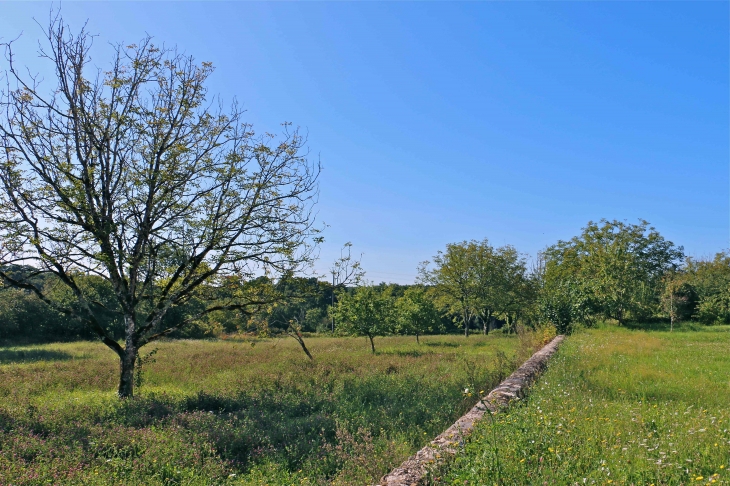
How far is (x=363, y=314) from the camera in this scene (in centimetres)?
2556

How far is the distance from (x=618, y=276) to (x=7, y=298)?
147 feet

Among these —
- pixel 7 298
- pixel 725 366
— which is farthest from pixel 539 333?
pixel 7 298

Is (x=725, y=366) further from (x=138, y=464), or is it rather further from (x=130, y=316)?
(x=130, y=316)

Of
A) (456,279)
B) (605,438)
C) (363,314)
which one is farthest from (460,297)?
(605,438)

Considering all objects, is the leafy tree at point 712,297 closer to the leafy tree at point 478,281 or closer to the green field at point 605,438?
the leafy tree at point 478,281

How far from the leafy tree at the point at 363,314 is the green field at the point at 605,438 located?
1700 centimetres

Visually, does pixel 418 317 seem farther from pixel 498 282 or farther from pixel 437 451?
pixel 437 451

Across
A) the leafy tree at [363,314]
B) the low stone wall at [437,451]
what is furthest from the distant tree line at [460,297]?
the low stone wall at [437,451]

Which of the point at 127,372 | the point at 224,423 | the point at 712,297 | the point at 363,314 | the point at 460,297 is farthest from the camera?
the point at 460,297

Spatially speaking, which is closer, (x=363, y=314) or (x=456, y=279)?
(x=363, y=314)

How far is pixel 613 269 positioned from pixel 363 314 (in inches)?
878

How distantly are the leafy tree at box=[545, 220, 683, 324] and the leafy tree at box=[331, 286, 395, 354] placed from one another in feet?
40.2

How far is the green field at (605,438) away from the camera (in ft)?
13.2

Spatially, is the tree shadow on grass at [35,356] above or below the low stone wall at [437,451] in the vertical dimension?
below
